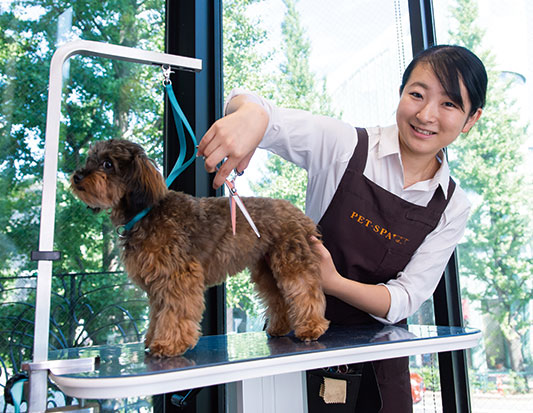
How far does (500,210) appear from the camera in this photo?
1.64 meters

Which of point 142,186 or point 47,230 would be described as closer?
point 47,230

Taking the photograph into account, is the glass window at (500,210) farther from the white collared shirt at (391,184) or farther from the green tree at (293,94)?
the green tree at (293,94)

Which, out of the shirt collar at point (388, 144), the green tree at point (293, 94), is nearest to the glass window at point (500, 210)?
the shirt collar at point (388, 144)

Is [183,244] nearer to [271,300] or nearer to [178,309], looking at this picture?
[178,309]

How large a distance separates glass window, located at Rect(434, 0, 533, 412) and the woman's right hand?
100 cm

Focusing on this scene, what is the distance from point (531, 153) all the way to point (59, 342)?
1966 mm

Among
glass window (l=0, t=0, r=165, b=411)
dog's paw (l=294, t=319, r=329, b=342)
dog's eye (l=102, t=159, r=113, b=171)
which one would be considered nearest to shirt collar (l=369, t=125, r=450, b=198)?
dog's paw (l=294, t=319, r=329, b=342)

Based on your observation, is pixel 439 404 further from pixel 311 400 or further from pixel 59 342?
pixel 59 342

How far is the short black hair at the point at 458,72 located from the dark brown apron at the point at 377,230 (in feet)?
0.91

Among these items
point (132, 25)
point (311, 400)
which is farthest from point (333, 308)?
point (132, 25)

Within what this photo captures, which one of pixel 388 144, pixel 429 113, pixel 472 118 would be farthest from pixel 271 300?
pixel 472 118

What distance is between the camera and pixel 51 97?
1.07 metres

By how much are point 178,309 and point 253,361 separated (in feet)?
0.85

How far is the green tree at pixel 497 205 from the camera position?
1.56 meters
